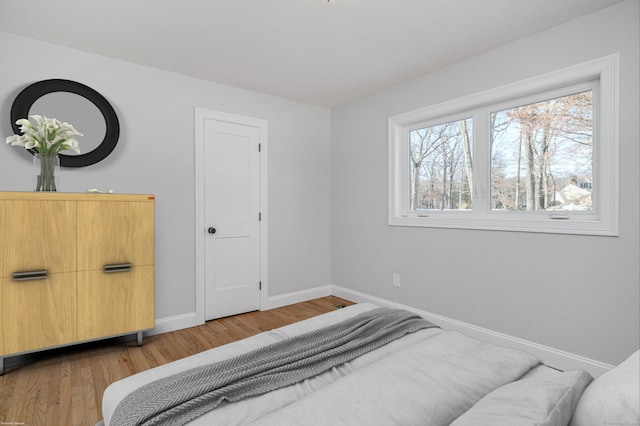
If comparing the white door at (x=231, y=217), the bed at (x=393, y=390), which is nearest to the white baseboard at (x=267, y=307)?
the white door at (x=231, y=217)

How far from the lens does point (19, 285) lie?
2.20 meters

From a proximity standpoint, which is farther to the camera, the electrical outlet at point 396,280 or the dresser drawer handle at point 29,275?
the electrical outlet at point 396,280

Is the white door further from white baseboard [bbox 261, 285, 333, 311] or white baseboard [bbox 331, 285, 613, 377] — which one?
white baseboard [bbox 331, 285, 613, 377]

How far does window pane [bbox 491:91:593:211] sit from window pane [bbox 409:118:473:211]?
259mm

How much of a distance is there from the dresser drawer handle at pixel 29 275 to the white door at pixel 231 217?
1.34 metres

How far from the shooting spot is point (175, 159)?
3174 mm

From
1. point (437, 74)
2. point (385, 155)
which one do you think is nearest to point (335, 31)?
point (437, 74)

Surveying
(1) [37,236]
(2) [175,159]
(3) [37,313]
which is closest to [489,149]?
(2) [175,159]

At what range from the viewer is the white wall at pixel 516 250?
207 centimetres

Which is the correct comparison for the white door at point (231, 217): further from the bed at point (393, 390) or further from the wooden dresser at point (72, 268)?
the bed at point (393, 390)

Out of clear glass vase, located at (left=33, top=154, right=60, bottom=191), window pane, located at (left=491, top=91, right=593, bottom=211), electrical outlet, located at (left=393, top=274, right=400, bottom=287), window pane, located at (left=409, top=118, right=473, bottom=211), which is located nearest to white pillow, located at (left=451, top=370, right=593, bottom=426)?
window pane, located at (left=491, top=91, right=593, bottom=211)

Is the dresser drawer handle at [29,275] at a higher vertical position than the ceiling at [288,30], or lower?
lower

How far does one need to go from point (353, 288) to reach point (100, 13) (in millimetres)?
3566

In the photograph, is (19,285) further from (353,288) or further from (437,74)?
(437,74)
